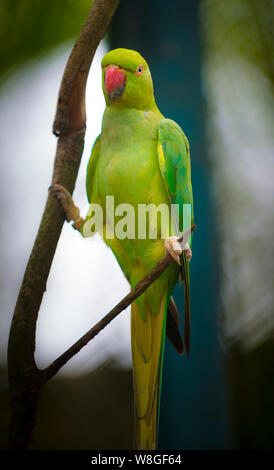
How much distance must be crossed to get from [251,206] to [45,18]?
20.8 inches

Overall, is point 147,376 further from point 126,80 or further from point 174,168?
point 126,80

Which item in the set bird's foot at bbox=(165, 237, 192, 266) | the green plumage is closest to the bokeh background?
the green plumage

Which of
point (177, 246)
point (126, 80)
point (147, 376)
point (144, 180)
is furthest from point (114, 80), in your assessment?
point (147, 376)

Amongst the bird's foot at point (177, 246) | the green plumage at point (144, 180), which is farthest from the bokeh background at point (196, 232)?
the bird's foot at point (177, 246)

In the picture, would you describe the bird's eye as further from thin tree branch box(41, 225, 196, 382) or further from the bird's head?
thin tree branch box(41, 225, 196, 382)

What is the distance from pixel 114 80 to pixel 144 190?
6.6 inches

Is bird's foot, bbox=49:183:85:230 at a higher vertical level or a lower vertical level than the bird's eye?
lower

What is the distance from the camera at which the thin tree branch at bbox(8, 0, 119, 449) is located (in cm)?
57

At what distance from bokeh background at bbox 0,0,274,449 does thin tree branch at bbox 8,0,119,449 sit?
6 cm

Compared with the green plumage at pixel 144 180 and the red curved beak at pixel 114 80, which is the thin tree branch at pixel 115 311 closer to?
the green plumage at pixel 144 180

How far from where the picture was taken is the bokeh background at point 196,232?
0.71 metres

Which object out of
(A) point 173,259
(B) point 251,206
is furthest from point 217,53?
(A) point 173,259

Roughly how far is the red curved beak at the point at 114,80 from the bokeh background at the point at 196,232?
Answer: 0.06m

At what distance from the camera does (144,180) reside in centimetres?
65
